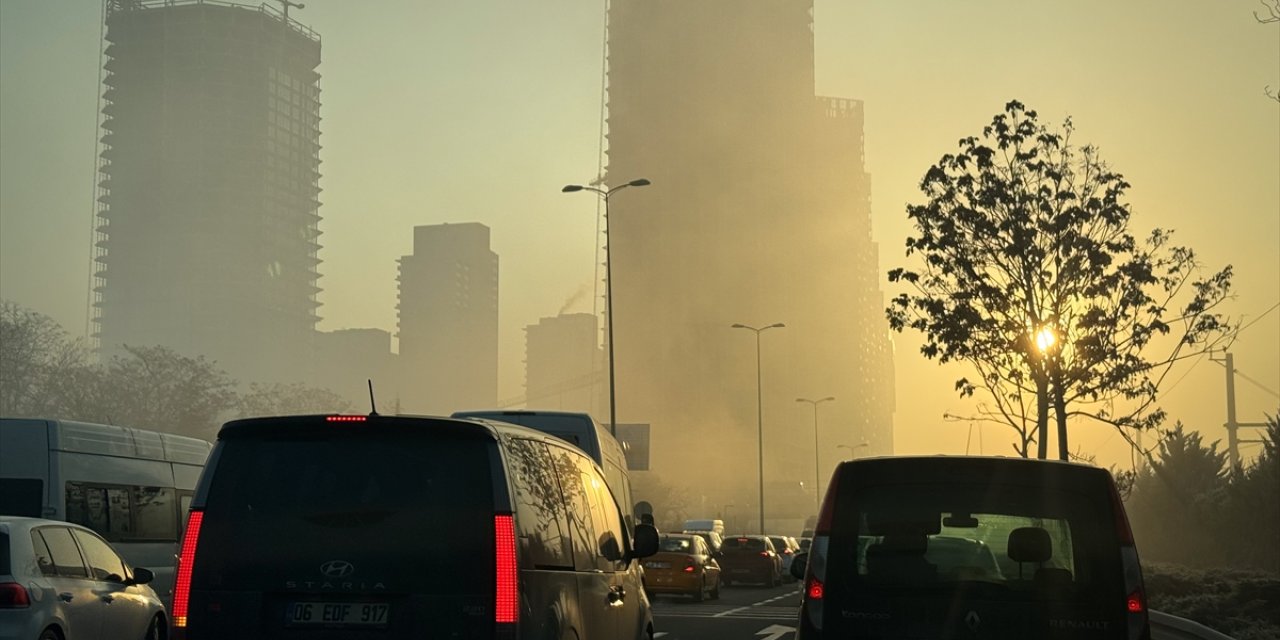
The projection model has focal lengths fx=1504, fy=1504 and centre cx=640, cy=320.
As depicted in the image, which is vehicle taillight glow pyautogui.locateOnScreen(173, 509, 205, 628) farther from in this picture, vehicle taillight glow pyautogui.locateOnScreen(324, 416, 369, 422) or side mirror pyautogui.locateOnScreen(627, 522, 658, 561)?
side mirror pyautogui.locateOnScreen(627, 522, 658, 561)

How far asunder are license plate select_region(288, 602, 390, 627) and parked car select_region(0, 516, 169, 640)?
17.4 ft

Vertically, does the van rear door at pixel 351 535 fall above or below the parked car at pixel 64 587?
above

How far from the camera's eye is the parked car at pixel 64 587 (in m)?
11.4

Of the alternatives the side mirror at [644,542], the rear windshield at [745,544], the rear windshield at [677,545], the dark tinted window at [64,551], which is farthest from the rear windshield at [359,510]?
the rear windshield at [745,544]

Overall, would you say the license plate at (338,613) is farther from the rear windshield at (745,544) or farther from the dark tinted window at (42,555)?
the rear windshield at (745,544)

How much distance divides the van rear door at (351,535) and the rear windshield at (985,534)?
204 cm

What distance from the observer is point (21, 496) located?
17.1m

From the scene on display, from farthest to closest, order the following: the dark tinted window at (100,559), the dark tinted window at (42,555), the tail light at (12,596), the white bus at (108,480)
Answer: the white bus at (108,480), the dark tinted window at (100,559), the dark tinted window at (42,555), the tail light at (12,596)

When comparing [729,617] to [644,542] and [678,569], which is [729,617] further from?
[644,542]

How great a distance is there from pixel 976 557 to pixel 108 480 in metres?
13.8

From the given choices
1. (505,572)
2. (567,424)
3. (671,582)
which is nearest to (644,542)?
(505,572)

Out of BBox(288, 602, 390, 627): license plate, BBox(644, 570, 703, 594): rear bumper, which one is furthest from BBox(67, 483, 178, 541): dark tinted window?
BBox(644, 570, 703, 594): rear bumper

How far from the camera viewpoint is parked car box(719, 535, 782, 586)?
41.4 metres

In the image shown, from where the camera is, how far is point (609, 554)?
914 centimetres
